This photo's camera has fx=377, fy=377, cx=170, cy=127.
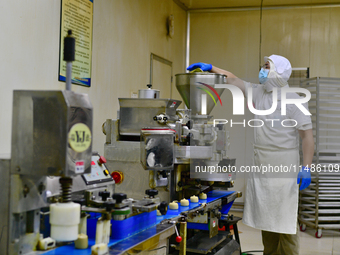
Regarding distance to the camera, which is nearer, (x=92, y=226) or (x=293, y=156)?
(x=92, y=226)

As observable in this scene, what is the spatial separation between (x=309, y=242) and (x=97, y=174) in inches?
131

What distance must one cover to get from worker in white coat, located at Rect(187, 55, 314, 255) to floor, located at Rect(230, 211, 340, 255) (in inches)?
33.5

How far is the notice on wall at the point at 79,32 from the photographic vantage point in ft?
9.05

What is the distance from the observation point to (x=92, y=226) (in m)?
1.59

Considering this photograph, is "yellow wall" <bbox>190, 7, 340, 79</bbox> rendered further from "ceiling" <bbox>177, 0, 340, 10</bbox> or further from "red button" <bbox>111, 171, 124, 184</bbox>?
"red button" <bbox>111, 171, 124, 184</bbox>

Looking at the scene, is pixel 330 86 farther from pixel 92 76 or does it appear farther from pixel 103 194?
pixel 103 194

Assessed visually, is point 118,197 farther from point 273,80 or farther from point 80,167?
point 273,80

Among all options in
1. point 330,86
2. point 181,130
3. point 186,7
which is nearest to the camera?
point 181,130

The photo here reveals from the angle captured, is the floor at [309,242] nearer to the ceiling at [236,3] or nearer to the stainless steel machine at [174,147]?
the stainless steel machine at [174,147]

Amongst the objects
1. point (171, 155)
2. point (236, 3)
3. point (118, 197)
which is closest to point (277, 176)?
point (171, 155)

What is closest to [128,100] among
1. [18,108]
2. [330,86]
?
[18,108]

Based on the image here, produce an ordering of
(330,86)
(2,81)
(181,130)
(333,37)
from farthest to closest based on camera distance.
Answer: (333,37) → (330,86) → (181,130) → (2,81)

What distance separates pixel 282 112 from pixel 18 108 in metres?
2.27

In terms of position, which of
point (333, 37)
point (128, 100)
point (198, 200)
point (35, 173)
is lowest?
point (198, 200)
